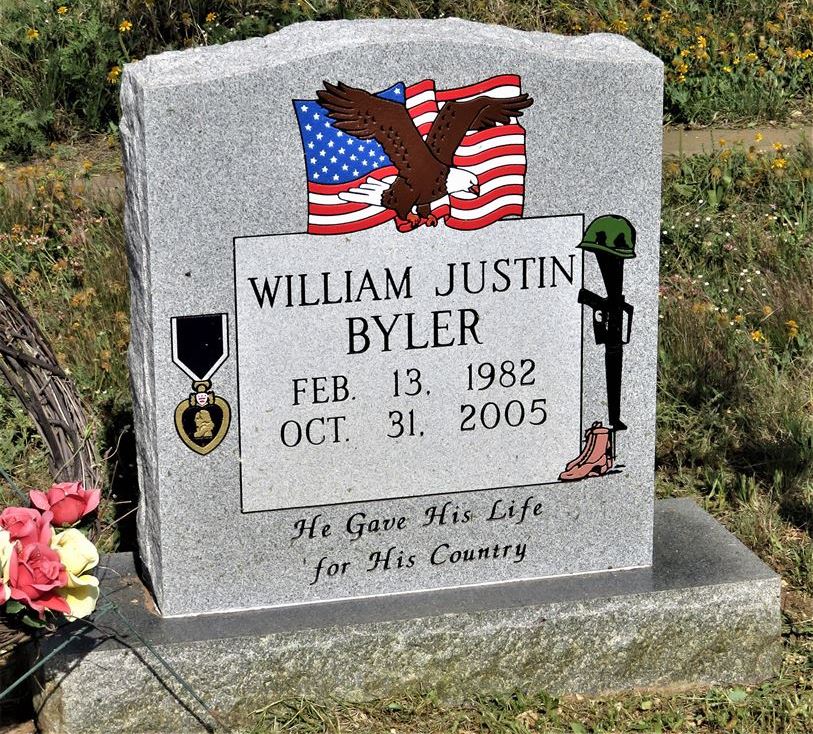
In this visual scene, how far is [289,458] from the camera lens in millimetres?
3604

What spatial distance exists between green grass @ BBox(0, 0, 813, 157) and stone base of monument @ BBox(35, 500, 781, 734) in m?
3.79

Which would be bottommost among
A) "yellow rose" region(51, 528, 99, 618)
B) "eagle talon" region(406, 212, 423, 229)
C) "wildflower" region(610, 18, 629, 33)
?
"yellow rose" region(51, 528, 99, 618)

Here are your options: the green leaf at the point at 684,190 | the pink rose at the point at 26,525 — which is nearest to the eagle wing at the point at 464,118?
the pink rose at the point at 26,525

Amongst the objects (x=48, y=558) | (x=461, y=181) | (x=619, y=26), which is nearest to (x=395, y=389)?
(x=461, y=181)

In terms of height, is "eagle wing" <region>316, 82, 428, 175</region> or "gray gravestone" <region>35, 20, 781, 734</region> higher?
"eagle wing" <region>316, 82, 428, 175</region>

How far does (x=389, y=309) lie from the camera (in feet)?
11.7

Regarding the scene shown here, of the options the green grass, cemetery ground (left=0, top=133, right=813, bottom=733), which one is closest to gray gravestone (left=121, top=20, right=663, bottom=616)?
cemetery ground (left=0, top=133, right=813, bottom=733)

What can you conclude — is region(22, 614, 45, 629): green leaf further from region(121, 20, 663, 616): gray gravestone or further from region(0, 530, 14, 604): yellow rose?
region(121, 20, 663, 616): gray gravestone

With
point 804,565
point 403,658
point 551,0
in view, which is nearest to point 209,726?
point 403,658

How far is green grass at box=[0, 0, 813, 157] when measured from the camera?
7105 millimetres

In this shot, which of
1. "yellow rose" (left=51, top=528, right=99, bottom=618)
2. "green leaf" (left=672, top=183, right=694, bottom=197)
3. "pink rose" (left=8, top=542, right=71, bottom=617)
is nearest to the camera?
"pink rose" (left=8, top=542, right=71, bottom=617)

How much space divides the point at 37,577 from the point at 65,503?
25 cm

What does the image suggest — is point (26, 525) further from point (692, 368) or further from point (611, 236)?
point (692, 368)

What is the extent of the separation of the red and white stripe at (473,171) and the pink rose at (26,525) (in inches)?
38.3
